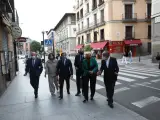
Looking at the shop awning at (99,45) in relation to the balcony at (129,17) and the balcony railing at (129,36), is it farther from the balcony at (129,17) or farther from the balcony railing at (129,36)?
the balcony at (129,17)

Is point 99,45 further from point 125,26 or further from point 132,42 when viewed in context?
point 132,42

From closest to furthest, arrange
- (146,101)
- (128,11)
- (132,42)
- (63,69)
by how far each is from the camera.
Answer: (146,101) < (63,69) < (132,42) < (128,11)

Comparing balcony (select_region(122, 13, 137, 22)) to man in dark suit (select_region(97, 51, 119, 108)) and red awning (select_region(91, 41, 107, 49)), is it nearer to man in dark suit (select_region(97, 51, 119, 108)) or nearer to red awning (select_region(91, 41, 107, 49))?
red awning (select_region(91, 41, 107, 49))


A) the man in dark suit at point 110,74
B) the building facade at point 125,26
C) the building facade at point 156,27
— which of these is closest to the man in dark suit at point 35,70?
the man in dark suit at point 110,74

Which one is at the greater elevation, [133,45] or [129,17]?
[129,17]

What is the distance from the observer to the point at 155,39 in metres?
21.1

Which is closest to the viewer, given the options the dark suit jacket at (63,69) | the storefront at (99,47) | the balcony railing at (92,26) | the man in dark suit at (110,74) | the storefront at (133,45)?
the man in dark suit at (110,74)

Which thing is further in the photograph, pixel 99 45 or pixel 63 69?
pixel 99 45

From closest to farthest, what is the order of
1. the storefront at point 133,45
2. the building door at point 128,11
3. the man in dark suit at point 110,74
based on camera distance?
the man in dark suit at point 110,74 → the storefront at point 133,45 → the building door at point 128,11

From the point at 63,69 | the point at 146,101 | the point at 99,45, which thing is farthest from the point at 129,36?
the point at 146,101

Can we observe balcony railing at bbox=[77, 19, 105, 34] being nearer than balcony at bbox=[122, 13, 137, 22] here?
No

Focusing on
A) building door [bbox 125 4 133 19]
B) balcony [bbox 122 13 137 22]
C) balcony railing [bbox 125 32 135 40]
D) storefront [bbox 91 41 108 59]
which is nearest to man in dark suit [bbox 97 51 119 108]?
storefront [bbox 91 41 108 59]

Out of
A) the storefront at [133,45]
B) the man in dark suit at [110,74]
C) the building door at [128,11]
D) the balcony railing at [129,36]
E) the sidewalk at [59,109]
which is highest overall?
the building door at [128,11]

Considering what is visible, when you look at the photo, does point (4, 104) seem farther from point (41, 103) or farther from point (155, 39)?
point (155, 39)
